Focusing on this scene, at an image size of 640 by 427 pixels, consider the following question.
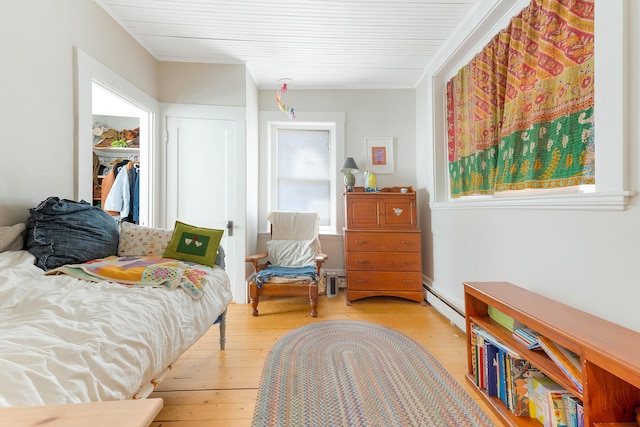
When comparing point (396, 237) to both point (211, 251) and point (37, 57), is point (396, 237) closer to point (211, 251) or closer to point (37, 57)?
point (211, 251)

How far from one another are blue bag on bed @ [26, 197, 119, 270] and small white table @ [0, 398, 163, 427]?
1.32 m

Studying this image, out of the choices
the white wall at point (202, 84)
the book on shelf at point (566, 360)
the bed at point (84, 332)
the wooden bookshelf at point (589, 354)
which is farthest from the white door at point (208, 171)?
the book on shelf at point (566, 360)

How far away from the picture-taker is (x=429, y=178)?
2873 millimetres

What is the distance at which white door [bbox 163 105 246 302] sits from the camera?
108 inches

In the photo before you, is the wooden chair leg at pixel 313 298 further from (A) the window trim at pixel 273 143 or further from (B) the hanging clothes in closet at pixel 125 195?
(B) the hanging clothes in closet at pixel 125 195

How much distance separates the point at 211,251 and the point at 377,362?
1309 mm

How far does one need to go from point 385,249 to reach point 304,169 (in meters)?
1.49

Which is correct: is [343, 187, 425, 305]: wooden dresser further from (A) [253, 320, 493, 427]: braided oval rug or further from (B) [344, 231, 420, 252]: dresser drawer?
(A) [253, 320, 493, 427]: braided oval rug

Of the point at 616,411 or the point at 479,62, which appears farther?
the point at 479,62

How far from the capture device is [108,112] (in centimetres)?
269

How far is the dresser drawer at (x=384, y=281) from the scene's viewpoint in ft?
8.96

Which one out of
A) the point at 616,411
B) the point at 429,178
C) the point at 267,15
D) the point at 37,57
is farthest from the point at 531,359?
the point at 37,57

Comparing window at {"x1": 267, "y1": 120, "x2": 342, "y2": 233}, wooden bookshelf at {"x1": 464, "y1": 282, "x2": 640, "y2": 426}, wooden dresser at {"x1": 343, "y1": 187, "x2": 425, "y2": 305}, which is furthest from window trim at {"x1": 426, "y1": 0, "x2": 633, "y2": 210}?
window at {"x1": 267, "y1": 120, "x2": 342, "y2": 233}

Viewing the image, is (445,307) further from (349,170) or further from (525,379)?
(349,170)
